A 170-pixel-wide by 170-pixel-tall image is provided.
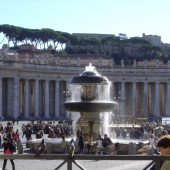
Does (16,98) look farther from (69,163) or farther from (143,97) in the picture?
(69,163)

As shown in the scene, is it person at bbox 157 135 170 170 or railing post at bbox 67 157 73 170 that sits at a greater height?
person at bbox 157 135 170 170

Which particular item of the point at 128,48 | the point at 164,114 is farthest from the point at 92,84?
the point at 128,48

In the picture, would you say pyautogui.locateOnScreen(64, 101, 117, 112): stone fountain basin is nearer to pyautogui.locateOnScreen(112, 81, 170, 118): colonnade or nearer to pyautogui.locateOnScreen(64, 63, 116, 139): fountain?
pyautogui.locateOnScreen(64, 63, 116, 139): fountain

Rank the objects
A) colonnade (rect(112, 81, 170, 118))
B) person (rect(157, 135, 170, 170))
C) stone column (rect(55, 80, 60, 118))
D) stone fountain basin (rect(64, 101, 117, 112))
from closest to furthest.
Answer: person (rect(157, 135, 170, 170)) → stone fountain basin (rect(64, 101, 117, 112)) → stone column (rect(55, 80, 60, 118)) → colonnade (rect(112, 81, 170, 118))

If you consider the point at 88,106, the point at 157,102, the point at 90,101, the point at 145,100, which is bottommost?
the point at 157,102

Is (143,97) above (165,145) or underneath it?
above

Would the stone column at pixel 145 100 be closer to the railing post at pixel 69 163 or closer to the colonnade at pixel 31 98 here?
the colonnade at pixel 31 98

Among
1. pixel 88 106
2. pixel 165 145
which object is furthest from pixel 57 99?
pixel 165 145

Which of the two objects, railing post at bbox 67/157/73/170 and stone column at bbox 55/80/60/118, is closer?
railing post at bbox 67/157/73/170

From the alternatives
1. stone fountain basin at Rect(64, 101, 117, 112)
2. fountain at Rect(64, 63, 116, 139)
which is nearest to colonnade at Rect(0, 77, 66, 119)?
fountain at Rect(64, 63, 116, 139)

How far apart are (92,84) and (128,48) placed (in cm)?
15335

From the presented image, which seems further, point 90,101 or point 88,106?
point 90,101

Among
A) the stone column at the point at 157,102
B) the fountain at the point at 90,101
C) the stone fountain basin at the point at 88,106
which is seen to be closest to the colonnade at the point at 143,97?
the stone column at the point at 157,102

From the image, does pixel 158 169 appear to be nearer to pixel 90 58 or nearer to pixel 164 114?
pixel 164 114
